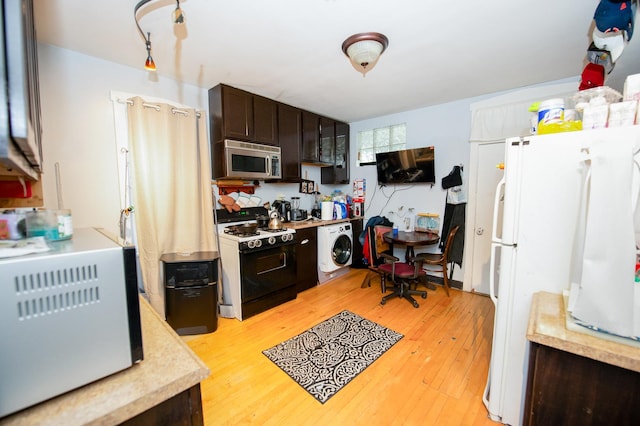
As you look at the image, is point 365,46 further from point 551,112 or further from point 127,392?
point 127,392

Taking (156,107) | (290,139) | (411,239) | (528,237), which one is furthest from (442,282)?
(156,107)

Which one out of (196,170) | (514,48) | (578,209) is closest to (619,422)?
(578,209)

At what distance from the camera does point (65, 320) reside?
0.60 meters

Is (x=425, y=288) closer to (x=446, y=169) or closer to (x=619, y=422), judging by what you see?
(x=446, y=169)

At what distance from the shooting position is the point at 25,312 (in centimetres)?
55

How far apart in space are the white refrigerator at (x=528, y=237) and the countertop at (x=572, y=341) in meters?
0.24

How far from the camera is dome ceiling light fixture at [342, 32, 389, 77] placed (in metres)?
1.90

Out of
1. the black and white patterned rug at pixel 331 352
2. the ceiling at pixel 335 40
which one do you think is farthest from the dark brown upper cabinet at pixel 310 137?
the black and white patterned rug at pixel 331 352

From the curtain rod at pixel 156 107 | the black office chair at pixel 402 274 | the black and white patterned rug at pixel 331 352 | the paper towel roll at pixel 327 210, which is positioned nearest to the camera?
the black and white patterned rug at pixel 331 352

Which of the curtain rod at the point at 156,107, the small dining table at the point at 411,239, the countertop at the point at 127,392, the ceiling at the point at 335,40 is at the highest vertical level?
the ceiling at the point at 335,40

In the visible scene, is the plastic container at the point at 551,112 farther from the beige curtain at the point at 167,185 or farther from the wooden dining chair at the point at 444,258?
the beige curtain at the point at 167,185

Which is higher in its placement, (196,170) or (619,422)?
(196,170)

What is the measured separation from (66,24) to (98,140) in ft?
2.90

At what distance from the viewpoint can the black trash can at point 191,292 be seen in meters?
2.40
